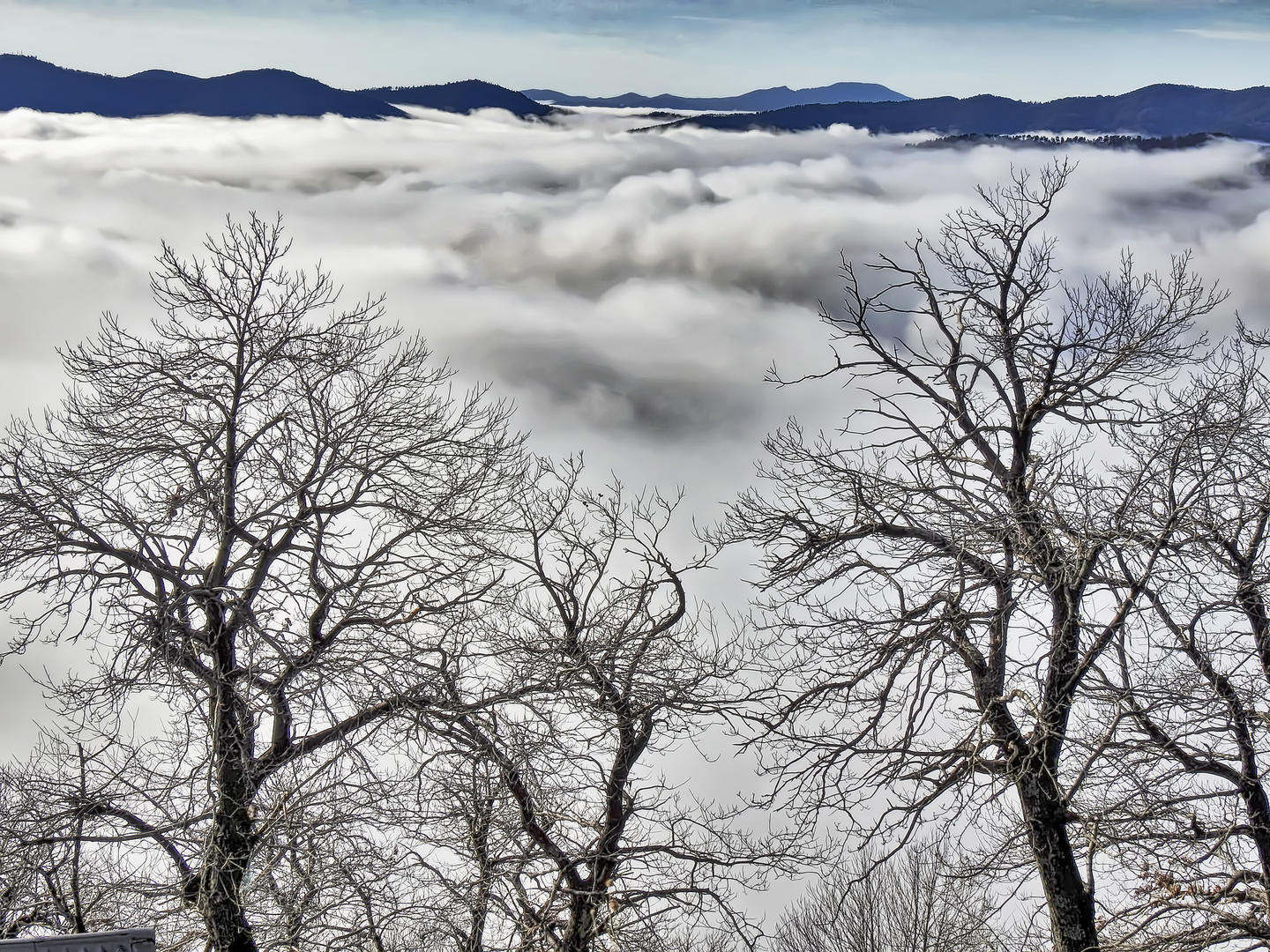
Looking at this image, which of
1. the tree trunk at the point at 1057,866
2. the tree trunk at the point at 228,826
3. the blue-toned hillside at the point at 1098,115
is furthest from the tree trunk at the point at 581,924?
the blue-toned hillside at the point at 1098,115

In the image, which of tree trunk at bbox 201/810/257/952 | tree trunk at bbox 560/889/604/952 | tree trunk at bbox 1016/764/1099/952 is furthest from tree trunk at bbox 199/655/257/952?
tree trunk at bbox 1016/764/1099/952

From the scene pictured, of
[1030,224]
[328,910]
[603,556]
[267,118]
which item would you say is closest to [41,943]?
[328,910]

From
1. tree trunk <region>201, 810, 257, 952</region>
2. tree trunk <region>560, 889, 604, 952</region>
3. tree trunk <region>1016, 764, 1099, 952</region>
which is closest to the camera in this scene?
tree trunk <region>201, 810, 257, 952</region>

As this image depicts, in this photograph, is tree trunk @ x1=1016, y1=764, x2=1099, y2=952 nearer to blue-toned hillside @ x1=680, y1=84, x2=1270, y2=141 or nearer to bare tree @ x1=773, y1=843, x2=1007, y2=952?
bare tree @ x1=773, y1=843, x2=1007, y2=952

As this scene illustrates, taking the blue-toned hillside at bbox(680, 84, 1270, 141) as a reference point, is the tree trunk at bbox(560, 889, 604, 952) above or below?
below

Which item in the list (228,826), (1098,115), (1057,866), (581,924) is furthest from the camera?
(1098,115)

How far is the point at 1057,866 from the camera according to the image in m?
11.4

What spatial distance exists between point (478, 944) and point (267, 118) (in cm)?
5165

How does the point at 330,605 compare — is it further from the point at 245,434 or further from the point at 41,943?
the point at 41,943

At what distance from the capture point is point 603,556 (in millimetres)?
13898

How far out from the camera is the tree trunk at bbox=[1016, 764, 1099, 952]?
11336 millimetres

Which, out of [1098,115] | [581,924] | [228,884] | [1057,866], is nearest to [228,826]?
[228,884]

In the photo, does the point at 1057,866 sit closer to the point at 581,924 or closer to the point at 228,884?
the point at 581,924

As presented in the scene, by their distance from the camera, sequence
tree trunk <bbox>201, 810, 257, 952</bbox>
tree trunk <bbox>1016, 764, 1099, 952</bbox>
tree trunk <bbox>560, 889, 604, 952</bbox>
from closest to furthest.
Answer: tree trunk <bbox>201, 810, 257, 952</bbox>, tree trunk <bbox>1016, 764, 1099, 952</bbox>, tree trunk <bbox>560, 889, 604, 952</bbox>
